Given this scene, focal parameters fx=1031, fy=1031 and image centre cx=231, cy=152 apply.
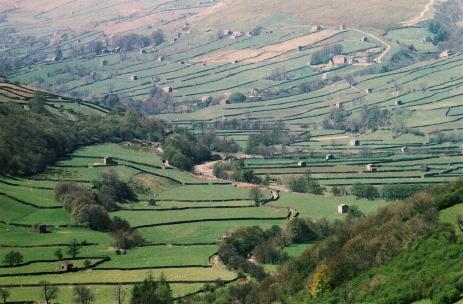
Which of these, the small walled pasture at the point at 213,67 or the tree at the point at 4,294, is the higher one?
the small walled pasture at the point at 213,67

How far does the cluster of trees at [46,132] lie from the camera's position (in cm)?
9125

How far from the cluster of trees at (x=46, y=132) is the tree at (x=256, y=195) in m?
19.7

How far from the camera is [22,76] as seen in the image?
179 m

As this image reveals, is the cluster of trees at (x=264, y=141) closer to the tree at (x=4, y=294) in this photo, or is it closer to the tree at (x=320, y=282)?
the tree at (x=4, y=294)

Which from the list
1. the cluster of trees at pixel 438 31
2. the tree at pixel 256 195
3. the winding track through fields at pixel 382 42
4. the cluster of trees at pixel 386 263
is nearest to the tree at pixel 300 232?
the tree at pixel 256 195

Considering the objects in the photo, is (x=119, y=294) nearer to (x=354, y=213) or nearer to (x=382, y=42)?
(x=354, y=213)

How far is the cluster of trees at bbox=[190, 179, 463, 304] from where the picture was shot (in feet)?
116

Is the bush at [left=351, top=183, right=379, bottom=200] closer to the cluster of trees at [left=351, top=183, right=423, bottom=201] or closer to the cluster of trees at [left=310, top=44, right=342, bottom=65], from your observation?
the cluster of trees at [left=351, top=183, right=423, bottom=201]

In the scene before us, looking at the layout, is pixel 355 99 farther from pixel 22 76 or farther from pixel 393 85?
pixel 22 76

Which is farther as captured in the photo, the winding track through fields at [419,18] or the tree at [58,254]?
the winding track through fields at [419,18]

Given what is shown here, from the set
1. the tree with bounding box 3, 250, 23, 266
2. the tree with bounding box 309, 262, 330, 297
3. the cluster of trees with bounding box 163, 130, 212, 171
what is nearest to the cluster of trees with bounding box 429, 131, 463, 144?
the cluster of trees with bounding box 163, 130, 212, 171

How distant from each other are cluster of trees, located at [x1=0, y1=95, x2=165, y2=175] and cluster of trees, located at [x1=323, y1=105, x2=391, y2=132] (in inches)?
986

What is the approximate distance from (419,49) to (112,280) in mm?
126480

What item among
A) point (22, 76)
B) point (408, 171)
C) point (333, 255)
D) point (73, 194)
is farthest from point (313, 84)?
point (333, 255)
